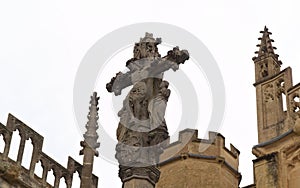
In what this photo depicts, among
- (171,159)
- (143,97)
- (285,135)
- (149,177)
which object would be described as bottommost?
(149,177)

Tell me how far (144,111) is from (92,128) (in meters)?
3.04

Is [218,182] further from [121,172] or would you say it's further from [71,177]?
[121,172]

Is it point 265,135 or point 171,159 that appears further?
point 171,159

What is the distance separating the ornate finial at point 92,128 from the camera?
29.4 feet

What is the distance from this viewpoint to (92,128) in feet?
30.4

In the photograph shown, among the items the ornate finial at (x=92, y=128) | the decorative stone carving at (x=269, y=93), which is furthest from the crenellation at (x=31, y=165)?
the decorative stone carving at (x=269, y=93)

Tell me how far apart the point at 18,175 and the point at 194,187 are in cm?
595

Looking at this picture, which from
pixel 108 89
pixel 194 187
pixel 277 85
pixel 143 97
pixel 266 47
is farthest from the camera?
pixel 194 187

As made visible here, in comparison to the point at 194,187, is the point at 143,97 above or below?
below

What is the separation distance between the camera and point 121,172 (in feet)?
19.7

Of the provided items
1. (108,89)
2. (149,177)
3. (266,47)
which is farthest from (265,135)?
(149,177)

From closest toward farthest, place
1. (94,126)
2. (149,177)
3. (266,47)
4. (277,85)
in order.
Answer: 1. (149,177)
2. (94,126)
3. (277,85)
4. (266,47)

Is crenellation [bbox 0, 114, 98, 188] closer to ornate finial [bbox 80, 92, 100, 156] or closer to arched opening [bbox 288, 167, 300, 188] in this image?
ornate finial [bbox 80, 92, 100, 156]

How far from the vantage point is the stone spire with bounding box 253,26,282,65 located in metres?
12.8
